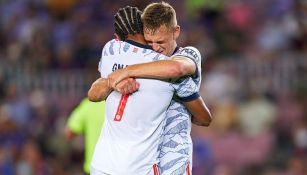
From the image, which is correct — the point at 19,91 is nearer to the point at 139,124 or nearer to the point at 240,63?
the point at 240,63

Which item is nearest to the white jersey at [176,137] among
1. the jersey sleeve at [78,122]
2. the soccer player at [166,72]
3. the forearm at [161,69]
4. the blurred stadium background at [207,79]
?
the soccer player at [166,72]

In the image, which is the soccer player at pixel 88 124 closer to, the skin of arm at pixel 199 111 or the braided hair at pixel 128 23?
the skin of arm at pixel 199 111

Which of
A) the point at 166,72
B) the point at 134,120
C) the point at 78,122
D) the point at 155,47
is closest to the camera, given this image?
the point at 166,72

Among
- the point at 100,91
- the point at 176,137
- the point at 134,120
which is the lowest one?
the point at 176,137

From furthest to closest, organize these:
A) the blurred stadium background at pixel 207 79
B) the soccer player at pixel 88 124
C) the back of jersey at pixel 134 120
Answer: the blurred stadium background at pixel 207 79 < the soccer player at pixel 88 124 < the back of jersey at pixel 134 120

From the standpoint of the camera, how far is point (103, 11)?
17.9 metres

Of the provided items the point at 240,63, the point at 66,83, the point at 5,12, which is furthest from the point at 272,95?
the point at 5,12

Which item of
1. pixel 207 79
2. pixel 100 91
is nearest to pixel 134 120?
pixel 100 91

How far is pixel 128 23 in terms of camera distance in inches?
268

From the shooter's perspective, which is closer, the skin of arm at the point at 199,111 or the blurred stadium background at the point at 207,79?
the skin of arm at the point at 199,111

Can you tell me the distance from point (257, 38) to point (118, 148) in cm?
1013

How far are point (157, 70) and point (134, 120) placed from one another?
36 centimetres

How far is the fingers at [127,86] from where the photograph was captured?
662 cm

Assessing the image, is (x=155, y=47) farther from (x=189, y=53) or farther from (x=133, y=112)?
(x=133, y=112)
